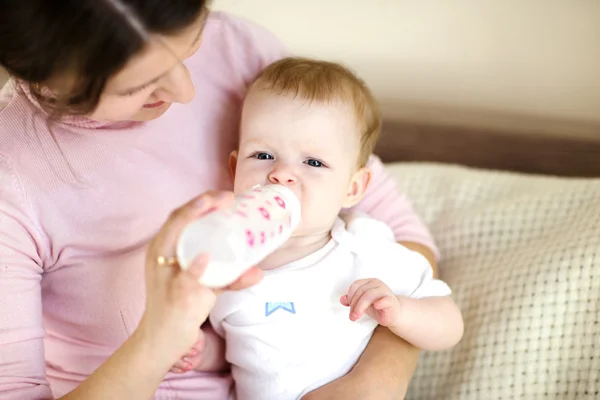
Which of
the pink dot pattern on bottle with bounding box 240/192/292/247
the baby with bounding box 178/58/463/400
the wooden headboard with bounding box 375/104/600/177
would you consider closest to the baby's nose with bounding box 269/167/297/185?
the baby with bounding box 178/58/463/400

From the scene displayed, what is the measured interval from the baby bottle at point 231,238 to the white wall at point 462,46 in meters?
1.04

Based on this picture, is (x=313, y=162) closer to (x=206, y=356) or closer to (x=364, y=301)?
(x=364, y=301)

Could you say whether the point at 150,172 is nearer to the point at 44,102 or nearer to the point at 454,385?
the point at 44,102

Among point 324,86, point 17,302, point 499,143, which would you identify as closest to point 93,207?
point 17,302

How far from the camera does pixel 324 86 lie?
113cm

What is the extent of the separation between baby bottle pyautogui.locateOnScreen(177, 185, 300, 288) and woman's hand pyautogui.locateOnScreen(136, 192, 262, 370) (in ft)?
0.04

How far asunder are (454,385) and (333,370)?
306mm

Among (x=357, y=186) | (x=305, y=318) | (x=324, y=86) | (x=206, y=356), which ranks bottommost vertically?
(x=206, y=356)

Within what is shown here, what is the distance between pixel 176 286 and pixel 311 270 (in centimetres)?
38

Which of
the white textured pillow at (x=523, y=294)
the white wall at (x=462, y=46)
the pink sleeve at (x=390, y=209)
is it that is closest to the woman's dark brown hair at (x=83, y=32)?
the pink sleeve at (x=390, y=209)

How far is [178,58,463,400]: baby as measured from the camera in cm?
108

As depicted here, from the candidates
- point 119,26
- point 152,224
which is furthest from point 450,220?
point 119,26

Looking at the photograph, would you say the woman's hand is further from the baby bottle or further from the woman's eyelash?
the woman's eyelash

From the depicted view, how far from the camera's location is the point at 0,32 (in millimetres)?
785
